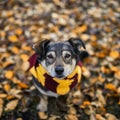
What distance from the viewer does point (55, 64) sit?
3875 millimetres

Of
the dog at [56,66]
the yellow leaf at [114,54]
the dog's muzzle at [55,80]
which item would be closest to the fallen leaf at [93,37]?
the yellow leaf at [114,54]

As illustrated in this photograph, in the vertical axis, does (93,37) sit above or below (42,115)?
above

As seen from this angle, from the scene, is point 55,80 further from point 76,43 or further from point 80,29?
point 80,29

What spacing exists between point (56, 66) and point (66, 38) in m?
2.19

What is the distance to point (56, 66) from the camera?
3.84 metres

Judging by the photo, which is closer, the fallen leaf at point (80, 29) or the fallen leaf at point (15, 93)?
the fallen leaf at point (15, 93)

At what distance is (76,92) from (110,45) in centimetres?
148

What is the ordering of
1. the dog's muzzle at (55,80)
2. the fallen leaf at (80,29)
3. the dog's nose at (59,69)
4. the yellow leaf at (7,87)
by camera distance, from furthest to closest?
the fallen leaf at (80,29), the yellow leaf at (7,87), the dog's muzzle at (55,80), the dog's nose at (59,69)

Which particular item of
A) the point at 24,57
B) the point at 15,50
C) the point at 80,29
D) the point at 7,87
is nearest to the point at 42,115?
the point at 7,87

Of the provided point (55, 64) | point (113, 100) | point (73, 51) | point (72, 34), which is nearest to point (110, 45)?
point (72, 34)

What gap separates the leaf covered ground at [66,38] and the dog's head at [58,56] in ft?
2.73

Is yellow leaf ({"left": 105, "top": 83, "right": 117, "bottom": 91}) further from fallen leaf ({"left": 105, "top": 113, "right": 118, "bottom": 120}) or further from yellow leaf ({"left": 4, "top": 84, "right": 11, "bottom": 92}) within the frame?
yellow leaf ({"left": 4, "top": 84, "right": 11, "bottom": 92})

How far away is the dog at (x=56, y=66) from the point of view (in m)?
3.93

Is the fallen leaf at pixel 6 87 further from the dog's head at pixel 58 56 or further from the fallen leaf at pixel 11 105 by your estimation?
the dog's head at pixel 58 56
